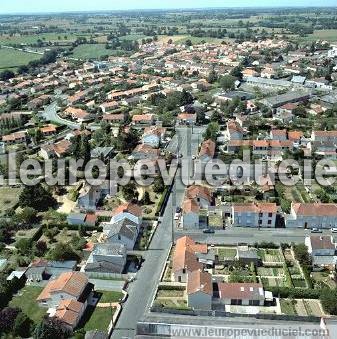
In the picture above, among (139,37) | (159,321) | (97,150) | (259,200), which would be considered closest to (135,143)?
(97,150)

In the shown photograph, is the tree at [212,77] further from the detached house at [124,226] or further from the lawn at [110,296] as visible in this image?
the lawn at [110,296]

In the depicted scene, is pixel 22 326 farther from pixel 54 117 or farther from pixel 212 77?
pixel 212 77

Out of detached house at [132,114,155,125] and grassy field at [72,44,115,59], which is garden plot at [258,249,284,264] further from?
grassy field at [72,44,115,59]

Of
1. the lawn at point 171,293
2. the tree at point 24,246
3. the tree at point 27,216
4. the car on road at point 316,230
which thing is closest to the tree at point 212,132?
the car on road at point 316,230

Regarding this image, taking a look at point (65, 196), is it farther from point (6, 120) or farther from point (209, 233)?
point (6, 120)

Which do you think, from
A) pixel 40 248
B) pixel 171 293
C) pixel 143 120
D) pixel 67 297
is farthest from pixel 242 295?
pixel 143 120

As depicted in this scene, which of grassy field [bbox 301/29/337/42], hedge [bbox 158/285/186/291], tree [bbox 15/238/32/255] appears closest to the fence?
hedge [bbox 158/285/186/291]

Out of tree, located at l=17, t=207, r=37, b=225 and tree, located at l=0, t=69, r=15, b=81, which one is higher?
tree, located at l=0, t=69, r=15, b=81
